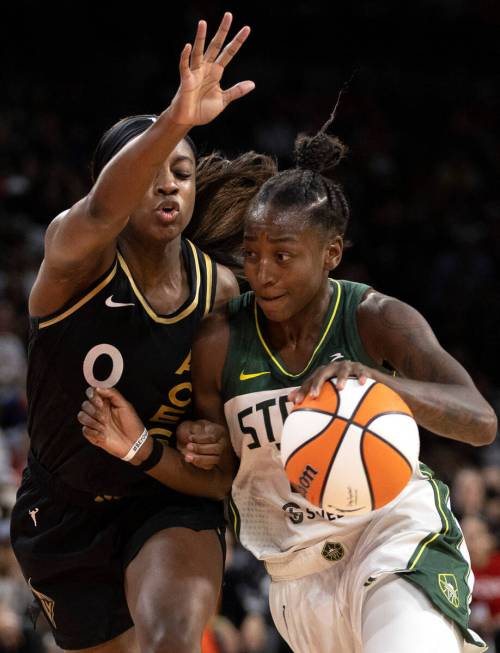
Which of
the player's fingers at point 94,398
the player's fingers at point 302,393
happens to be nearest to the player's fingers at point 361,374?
the player's fingers at point 302,393

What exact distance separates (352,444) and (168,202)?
1199 mm

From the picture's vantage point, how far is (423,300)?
40.4ft

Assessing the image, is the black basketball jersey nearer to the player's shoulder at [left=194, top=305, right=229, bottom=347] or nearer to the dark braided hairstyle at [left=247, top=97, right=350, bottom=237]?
→ the player's shoulder at [left=194, top=305, right=229, bottom=347]

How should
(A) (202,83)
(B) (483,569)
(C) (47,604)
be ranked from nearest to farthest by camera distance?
(A) (202,83) < (C) (47,604) < (B) (483,569)

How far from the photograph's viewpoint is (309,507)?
395cm

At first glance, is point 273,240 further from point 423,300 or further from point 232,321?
point 423,300

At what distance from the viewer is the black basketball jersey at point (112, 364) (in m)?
4.06

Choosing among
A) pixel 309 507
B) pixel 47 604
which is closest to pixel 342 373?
pixel 309 507

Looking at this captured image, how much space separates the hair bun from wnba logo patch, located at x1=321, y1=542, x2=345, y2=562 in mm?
1350

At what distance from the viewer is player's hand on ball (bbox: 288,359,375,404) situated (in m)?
3.36

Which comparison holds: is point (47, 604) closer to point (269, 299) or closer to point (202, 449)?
point (202, 449)

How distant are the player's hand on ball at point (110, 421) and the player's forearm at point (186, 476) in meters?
0.17

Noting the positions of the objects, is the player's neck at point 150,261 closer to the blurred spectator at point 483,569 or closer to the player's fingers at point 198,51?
the player's fingers at point 198,51

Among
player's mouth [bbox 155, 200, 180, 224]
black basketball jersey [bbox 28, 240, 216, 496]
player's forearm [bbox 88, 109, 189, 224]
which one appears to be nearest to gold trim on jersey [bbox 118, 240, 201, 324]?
black basketball jersey [bbox 28, 240, 216, 496]
